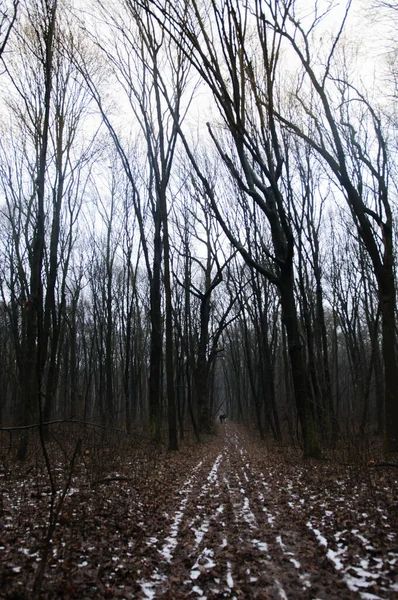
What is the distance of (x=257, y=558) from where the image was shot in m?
3.20

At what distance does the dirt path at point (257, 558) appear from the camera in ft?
8.70

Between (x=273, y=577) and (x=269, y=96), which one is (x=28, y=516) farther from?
(x=269, y=96)

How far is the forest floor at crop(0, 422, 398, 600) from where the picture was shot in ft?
8.87

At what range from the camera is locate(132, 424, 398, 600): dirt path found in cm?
265

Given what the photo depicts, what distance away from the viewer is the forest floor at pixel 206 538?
2703 mm

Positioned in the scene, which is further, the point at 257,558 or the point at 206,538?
the point at 206,538

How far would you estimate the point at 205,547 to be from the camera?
11.6 feet

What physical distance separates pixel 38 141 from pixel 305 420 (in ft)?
28.3

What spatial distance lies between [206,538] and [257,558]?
71cm

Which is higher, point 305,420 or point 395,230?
point 395,230

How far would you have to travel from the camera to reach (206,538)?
375 cm

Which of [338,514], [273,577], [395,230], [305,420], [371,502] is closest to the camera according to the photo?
[273,577]

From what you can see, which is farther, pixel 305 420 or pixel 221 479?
pixel 305 420

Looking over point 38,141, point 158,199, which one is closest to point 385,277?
point 158,199
